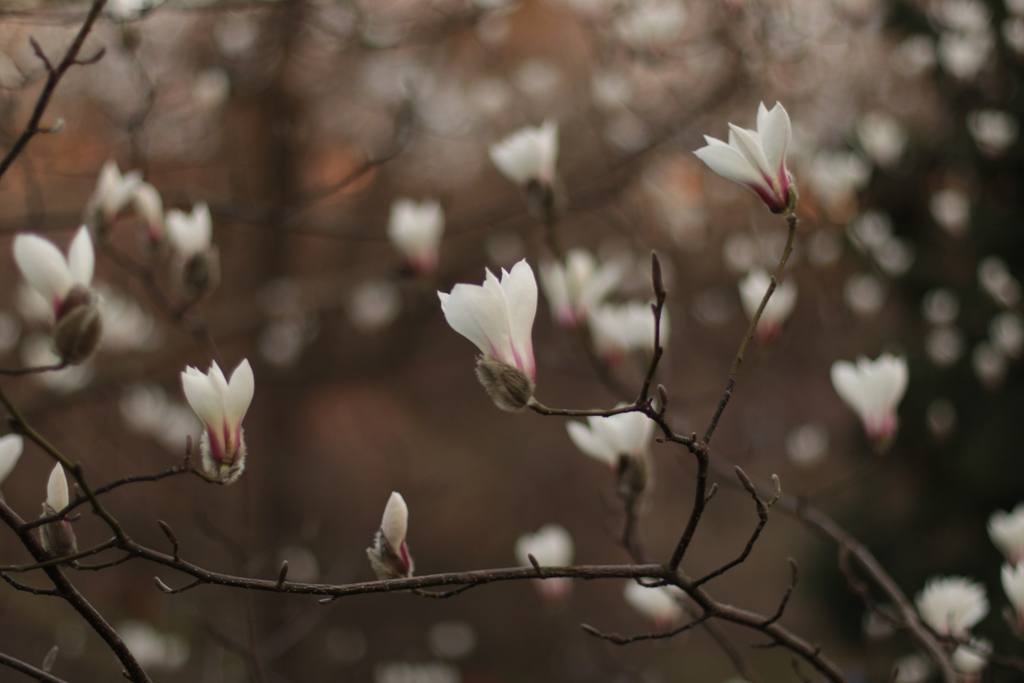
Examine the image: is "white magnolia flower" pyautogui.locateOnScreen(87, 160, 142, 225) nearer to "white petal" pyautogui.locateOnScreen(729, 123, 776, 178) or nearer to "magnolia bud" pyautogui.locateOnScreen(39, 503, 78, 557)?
"magnolia bud" pyautogui.locateOnScreen(39, 503, 78, 557)

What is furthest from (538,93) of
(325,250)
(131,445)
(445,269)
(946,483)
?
(131,445)

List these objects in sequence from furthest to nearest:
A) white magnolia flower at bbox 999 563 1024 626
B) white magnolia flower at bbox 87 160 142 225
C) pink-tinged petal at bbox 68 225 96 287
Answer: white magnolia flower at bbox 87 160 142 225 → white magnolia flower at bbox 999 563 1024 626 → pink-tinged petal at bbox 68 225 96 287

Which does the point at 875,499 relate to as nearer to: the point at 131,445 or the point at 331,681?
the point at 331,681

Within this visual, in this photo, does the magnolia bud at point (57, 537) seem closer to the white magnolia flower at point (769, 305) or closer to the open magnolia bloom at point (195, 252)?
the open magnolia bloom at point (195, 252)

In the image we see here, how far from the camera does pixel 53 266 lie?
1.04 m

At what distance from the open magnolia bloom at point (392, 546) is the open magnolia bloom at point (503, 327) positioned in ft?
0.50

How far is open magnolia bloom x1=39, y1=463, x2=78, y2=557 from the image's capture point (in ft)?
→ 3.17

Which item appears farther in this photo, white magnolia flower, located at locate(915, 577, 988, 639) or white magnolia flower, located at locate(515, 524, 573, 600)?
white magnolia flower, located at locate(515, 524, 573, 600)

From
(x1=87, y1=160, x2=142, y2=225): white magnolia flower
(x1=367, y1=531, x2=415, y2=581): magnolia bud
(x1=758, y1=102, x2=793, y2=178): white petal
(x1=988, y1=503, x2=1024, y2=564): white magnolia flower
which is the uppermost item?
(x1=758, y1=102, x2=793, y2=178): white petal

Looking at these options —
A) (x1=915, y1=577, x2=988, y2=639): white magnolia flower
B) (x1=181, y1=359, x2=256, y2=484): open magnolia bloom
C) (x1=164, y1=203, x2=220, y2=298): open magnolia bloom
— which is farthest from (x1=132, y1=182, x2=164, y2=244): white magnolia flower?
(x1=915, y1=577, x2=988, y2=639): white magnolia flower

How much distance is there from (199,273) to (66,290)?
22.4 inches

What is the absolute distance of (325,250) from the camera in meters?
5.93

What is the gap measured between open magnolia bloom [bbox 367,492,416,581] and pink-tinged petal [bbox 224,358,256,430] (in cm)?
17

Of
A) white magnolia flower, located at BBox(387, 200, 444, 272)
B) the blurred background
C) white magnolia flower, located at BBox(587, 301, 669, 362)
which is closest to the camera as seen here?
white magnolia flower, located at BBox(587, 301, 669, 362)
